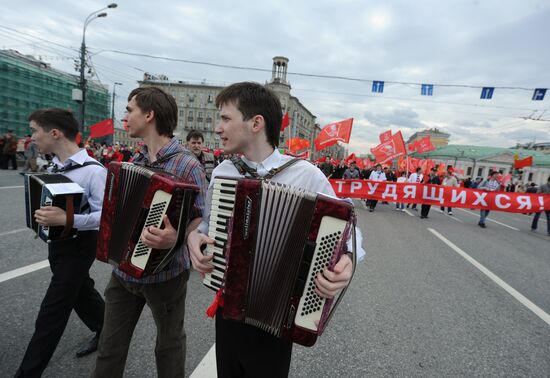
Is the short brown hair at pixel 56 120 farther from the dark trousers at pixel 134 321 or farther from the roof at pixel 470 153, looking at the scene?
the roof at pixel 470 153

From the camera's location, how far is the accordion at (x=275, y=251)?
1.20 metres

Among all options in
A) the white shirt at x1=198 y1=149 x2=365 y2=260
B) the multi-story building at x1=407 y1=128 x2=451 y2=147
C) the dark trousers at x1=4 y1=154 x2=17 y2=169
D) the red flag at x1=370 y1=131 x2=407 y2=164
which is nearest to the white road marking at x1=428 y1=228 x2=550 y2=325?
the white shirt at x1=198 y1=149 x2=365 y2=260

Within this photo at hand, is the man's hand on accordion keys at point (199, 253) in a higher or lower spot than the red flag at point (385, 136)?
lower

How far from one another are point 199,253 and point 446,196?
1056 cm

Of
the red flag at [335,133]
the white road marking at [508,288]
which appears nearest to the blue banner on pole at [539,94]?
the red flag at [335,133]

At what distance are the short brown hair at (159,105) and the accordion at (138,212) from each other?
0.36m

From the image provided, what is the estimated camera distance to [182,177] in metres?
1.77

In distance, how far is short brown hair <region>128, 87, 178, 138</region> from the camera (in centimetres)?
182

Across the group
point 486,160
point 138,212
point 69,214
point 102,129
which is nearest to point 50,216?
point 69,214

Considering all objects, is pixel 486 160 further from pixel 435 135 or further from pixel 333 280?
pixel 333 280

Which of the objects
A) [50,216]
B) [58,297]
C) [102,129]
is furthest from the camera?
[102,129]

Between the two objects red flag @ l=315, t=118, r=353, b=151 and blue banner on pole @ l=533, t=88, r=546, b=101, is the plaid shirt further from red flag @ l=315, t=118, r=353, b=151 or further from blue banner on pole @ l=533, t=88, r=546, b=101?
blue banner on pole @ l=533, t=88, r=546, b=101

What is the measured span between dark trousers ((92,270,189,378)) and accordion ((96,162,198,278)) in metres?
0.19

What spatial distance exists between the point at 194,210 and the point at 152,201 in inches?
12.6
